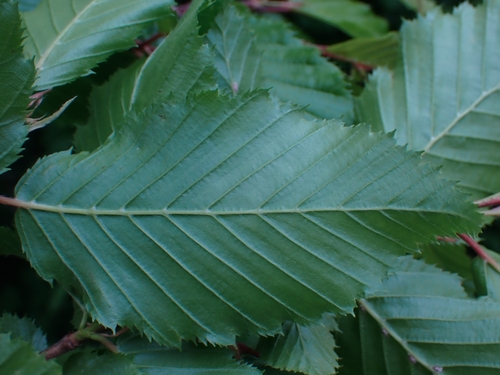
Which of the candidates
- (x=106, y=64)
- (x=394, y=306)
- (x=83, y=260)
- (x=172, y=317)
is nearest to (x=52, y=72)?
(x=106, y=64)

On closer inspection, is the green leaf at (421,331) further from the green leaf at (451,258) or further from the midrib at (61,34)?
the midrib at (61,34)

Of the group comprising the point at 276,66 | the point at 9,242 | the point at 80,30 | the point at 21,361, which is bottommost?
the point at 21,361

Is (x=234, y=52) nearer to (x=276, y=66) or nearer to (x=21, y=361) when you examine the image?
(x=276, y=66)

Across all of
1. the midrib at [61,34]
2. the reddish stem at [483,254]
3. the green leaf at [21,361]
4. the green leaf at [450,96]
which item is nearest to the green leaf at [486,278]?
the reddish stem at [483,254]

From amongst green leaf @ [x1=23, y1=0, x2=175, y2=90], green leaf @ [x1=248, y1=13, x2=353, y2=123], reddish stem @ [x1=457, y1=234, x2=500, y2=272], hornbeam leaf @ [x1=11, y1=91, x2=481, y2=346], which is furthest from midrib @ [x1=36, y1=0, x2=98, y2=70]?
reddish stem @ [x1=457, y1=234, x2=500, y2=272]

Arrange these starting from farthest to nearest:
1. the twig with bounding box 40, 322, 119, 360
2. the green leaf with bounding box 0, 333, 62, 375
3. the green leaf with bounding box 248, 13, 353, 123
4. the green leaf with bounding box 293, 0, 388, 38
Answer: the green leaf with bounding box 293, 0, 388, 38 → the green leaf with bounding box 248, 13, 353, 123 → the twig with bounding box 40, 322, 119, 360 → the green leaf with bounding box 0, 333, 62, 375

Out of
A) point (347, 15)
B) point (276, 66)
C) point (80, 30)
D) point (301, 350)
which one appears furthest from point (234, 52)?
point (347, 15)

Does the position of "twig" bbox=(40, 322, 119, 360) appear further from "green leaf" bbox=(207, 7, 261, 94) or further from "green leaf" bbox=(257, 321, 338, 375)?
"green leaf" bbox=(207, 7, 261, 94)
